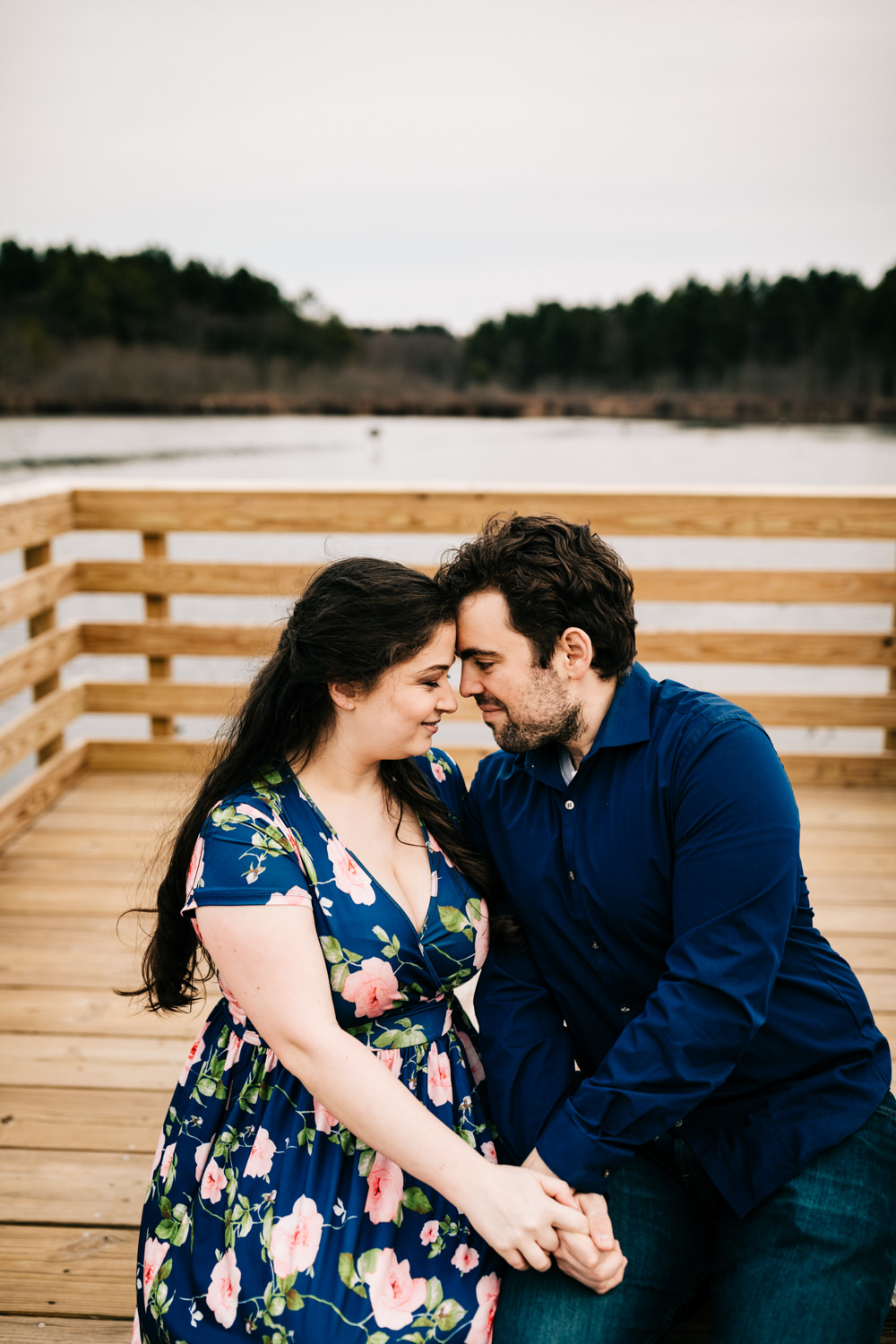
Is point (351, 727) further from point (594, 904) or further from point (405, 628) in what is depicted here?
point (594, 904)

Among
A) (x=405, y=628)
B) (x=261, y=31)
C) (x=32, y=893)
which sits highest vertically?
(x=261, y=31)

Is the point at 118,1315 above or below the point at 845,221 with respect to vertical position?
below

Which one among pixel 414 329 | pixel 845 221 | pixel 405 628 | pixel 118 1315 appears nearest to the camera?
pixel 405 628

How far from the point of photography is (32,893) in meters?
2.79

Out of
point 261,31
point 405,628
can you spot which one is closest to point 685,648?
point 405,628

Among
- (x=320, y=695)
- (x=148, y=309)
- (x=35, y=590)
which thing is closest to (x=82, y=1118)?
(x=320, y=695)

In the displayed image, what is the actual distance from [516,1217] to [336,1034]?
28 cm

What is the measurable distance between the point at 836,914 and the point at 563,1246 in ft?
5.75

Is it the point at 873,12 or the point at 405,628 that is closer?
the point at 405,628

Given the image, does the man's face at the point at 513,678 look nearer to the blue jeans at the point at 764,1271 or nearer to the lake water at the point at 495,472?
the blue jeans at the point at 764,1271

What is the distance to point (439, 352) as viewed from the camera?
8891 mm

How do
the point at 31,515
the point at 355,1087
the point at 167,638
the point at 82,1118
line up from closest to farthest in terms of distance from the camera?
the point at 355,1087
the point at 82,1118
the point at 31,515
the point at 167,638

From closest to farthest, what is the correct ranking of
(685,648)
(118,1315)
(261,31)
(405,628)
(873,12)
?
(405,628), (118,1315), (685,648), (873,12), (261,31)

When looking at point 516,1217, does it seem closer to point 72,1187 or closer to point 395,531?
point 72,1187
